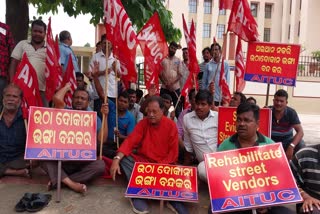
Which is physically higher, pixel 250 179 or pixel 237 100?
pixel 237 100

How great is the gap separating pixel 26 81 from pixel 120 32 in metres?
1.34

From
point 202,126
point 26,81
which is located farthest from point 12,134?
point 202,126

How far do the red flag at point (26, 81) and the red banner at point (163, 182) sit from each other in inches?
63.0

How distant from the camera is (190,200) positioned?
12.5 feet

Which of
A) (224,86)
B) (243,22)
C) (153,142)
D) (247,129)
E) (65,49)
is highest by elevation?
(243,22)

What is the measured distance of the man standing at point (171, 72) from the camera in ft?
23.2

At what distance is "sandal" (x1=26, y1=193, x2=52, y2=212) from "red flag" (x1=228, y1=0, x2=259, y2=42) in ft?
13.0

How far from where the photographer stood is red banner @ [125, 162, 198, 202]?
384 cm

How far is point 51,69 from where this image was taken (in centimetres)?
512

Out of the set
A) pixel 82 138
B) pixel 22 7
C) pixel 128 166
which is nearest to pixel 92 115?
pixel 82 138

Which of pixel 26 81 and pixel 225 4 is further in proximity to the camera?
pixel 225 4

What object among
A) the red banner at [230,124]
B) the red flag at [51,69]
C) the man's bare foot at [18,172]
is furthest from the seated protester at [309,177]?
the red flag at [51,69]

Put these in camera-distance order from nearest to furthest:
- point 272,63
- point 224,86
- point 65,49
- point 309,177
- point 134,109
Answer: point 309,177, point 134,109, point 272,63, point 65,49, point 224,86

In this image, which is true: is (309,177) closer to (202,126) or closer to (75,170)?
(202,126)
